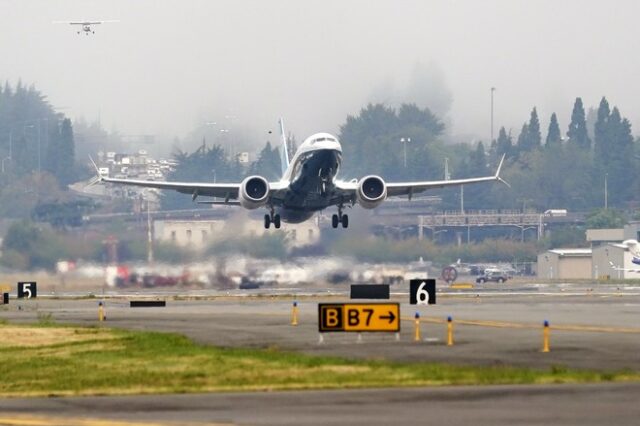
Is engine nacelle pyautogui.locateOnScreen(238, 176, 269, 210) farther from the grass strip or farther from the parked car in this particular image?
the parked car

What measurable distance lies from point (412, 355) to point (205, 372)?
568cm

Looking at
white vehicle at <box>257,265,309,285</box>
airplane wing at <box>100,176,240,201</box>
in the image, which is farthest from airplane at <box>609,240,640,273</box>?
airplane wing at <box>100,176,240,201</box>

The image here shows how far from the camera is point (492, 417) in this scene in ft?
84.3

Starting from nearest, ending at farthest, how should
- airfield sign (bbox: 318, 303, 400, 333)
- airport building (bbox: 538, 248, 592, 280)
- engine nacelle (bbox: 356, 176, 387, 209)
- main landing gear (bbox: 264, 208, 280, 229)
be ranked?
airfield sign (bbox: 318, 303, 400, 333), engine nacelle (bbox: 356, 176, 387, 209), main landing gear (bbox: 264, 208, 280, 229), airport building (bbox: 538, 248, 592, 280)

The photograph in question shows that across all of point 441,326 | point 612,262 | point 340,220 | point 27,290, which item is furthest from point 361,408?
point 612,262

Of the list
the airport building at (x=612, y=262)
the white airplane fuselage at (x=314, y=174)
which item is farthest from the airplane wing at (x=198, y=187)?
the airport building at (x=612, y=262)

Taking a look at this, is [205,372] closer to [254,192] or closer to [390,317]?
[390,317]

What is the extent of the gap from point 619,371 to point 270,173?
11548cm

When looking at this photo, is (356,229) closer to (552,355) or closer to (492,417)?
(552,355)

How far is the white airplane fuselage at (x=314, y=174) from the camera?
79625mm

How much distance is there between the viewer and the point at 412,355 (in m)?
38.8

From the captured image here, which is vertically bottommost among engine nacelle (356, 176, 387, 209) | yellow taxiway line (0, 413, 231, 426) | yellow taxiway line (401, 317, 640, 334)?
yellow taxiway line (0, 413, 231, 426)

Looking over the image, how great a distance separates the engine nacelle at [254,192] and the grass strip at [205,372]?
1504 inches

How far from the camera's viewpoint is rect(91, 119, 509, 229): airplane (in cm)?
8012
